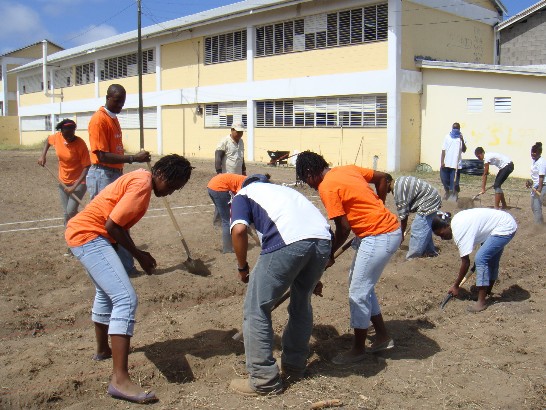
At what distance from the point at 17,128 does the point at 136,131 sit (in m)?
18.9

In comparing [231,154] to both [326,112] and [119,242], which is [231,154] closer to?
[119,242]

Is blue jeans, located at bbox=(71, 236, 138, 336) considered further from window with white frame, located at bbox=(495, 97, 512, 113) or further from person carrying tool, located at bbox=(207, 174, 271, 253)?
window with white frame, located at bbox=(495, 97, 512, 113)

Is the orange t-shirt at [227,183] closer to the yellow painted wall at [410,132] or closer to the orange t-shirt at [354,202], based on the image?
the orange t-shirt at [354,202]

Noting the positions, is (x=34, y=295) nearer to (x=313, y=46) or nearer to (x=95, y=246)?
(x=95, y=246)

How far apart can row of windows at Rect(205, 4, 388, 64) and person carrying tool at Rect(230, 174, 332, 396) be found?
52.1 feet

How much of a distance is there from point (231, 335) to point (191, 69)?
2234 cm

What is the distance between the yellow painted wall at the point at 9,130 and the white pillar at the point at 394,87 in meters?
34.6

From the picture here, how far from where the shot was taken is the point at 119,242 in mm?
4160

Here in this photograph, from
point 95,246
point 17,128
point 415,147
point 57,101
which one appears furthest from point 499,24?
point 17,128

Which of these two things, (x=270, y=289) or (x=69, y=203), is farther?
(x=69, y=203)

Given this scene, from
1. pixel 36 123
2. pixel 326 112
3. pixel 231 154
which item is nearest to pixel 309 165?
pixel 231 154

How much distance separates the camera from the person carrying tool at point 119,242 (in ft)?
13.1

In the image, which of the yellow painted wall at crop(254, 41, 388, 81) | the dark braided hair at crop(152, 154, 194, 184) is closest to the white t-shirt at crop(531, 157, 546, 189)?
the dark braided hair at crop(152, 154, 194, 184)

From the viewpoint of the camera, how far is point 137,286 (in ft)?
21.7
